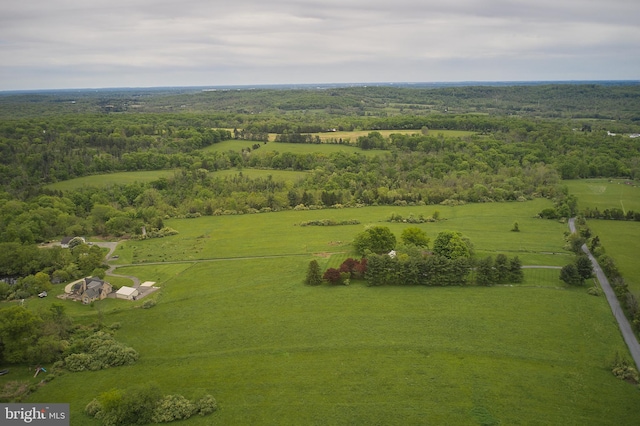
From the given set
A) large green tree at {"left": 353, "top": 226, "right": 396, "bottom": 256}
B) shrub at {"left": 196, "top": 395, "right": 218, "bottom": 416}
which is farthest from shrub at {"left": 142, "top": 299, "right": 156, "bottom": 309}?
large green tree at {"left": 353, "top": 226, "right": 396, "bottom": 256}

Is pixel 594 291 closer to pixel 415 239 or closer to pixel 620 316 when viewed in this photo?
pixel 620 316

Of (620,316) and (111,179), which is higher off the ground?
(111,179)

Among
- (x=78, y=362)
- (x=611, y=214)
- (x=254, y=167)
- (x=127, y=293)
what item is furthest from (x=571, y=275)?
(x=254, y=167)

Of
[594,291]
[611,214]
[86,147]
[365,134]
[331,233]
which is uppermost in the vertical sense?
[365,134]

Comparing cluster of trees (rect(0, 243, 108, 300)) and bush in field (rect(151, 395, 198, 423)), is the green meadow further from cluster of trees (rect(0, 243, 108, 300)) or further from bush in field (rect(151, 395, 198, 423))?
cluster of trees (rect(0, 243, 108, 300))

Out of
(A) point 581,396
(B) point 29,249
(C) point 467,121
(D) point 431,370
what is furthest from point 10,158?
(C) point 467,121

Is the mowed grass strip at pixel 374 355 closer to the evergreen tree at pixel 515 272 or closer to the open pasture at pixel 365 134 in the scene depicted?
the evergreen tree at pixel 515 272
